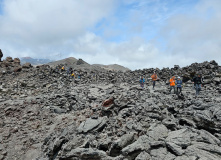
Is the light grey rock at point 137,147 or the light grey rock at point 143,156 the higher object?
the light grey rock at point 137,147

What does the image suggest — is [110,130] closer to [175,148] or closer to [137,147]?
[137,147]

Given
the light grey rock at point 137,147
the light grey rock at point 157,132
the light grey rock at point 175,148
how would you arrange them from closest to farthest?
the light grey rock at point 175,148 < the light grey rock at point 137,147 < the light grey rock at point 157,132

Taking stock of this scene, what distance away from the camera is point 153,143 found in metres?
6.73

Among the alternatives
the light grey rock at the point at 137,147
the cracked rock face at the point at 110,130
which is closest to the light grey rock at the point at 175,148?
the cracked rock face at the point at 110,130

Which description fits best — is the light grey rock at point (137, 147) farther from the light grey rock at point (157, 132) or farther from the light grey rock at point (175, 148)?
the light grey rock at point (175, 148)

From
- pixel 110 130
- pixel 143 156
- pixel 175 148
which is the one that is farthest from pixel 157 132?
pixel 110 130

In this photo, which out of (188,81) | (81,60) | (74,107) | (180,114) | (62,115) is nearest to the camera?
(180,114)

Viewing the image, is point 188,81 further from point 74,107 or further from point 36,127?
point 36,127

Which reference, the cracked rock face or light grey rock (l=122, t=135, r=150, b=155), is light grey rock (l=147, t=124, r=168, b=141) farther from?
light grey rock (l=122, t=135, r=150, b=155)

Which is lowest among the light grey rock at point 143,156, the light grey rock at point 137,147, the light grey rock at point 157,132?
the light grey rock at point 143,156

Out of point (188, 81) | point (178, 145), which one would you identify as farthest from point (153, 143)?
point (188, 81)

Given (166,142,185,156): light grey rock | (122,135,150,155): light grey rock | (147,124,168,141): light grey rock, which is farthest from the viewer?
(147,124,168,141): light grey rock

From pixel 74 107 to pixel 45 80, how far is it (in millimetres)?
16506

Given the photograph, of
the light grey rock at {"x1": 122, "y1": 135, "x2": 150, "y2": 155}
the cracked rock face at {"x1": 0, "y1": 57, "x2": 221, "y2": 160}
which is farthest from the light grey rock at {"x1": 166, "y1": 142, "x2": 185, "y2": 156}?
the light grey rock at {"x1": 122, "y1": 135, "x2": 150, "y2": 155}
